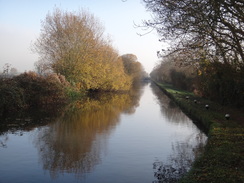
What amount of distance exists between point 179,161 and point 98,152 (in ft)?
8.71

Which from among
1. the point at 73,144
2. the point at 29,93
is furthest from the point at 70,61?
the point at 73,144

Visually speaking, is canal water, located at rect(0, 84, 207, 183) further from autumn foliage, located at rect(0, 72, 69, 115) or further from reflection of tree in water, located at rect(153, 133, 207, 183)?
autumn foliage, located at rect(0, 72, 69, 115)

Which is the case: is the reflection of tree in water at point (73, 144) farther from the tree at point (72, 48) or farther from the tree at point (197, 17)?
the tree at point (72, 48)

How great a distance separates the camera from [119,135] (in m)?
11.9

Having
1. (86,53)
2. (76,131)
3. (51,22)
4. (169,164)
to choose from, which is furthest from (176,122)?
(51,22)

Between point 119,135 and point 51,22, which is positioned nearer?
point 119,135

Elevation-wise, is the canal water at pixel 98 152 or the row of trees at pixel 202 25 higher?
the row of trees at pixel 202 25

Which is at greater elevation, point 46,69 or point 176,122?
point 46,69

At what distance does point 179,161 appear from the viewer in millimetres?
8312

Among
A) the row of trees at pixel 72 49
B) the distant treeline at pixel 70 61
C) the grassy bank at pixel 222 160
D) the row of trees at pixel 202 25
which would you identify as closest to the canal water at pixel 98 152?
the grassy bank at pixel 222 160

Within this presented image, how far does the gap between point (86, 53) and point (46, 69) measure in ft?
16.6

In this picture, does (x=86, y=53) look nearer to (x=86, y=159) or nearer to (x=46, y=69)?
(x=46, y=69)

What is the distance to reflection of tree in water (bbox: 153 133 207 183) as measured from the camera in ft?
22.9

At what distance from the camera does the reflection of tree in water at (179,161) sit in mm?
6977
